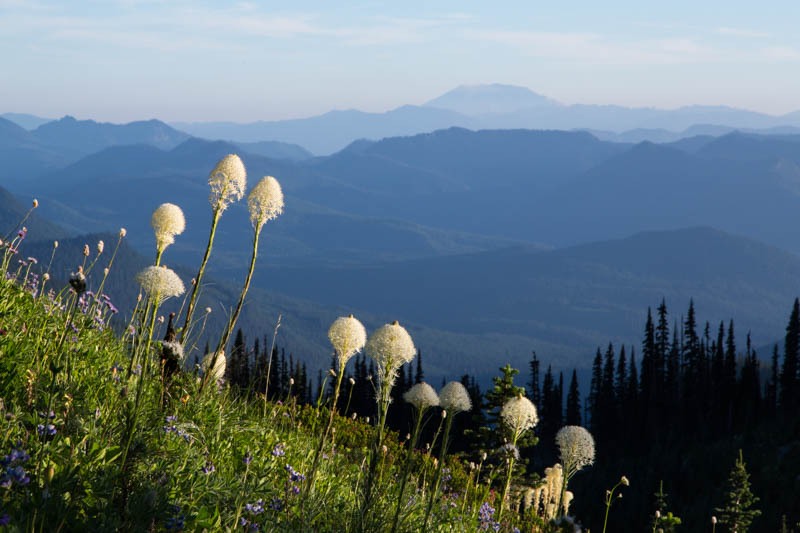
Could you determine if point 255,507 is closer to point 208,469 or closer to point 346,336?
point 208,469

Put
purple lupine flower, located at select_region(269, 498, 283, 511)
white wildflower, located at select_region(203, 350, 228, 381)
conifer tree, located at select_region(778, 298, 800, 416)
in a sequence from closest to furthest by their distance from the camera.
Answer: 1. purple lupine flower, located at select_region(269, 498, 283, 511)
2. white wildflower, located at select_region(203, 350, 228, 381)
3. conifer tree, located at select_region(778, 298, 800, 416)

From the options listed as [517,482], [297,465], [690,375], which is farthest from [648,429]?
[297,465]

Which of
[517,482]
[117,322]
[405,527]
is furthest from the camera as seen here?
[517,482]

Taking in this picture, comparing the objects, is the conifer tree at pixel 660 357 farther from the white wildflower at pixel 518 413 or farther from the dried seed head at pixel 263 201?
the dried seed head at pixel 263 201

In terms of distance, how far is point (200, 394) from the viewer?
7.70 metres

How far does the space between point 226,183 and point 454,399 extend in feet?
9.27

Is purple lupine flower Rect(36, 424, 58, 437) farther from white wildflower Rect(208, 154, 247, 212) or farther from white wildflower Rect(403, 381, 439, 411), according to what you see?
white wildflower Rect(403, 381, 439, 411)

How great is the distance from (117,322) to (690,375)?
117 meters

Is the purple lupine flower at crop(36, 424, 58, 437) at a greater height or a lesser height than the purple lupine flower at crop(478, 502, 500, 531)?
greater

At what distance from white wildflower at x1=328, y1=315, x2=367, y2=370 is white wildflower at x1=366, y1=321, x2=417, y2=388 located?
189mm

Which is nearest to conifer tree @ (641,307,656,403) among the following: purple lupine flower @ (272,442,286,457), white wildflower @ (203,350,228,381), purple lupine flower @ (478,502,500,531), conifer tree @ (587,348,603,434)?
conifer tree @ (587,348,603,434)

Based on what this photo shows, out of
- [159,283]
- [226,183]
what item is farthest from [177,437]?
[226,183]

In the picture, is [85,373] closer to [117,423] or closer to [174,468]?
[117,423]

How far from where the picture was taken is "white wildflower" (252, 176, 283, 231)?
6.69 m
